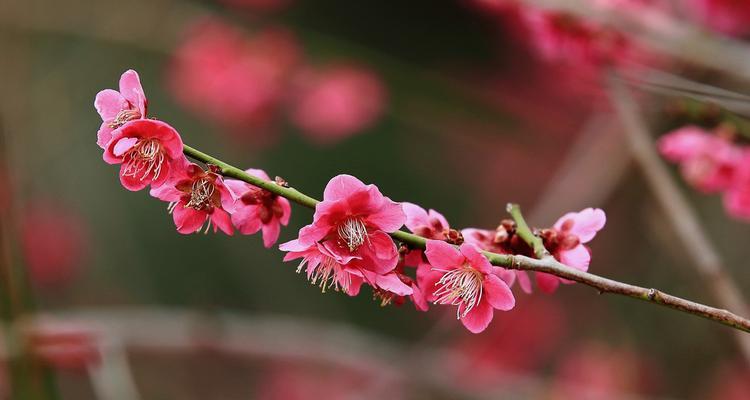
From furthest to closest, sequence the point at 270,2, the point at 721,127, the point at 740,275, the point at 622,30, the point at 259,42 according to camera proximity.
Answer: the point at 270,2 < the point at 259,42 < the point at 740,275 < the point at 622,30 < the point at 721,127

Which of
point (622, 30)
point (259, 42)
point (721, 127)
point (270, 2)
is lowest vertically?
point (721, 127)

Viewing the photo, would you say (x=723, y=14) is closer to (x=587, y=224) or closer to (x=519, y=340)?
(x=587, y=224)

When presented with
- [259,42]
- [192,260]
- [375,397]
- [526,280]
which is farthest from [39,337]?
[192,260]

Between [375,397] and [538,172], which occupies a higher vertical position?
[538,172]

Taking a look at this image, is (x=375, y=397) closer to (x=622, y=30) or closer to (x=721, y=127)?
(x=622, y=30)

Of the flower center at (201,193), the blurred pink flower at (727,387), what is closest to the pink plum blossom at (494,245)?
the flower center at (201,193)

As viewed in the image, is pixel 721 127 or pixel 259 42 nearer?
pixel 721 127

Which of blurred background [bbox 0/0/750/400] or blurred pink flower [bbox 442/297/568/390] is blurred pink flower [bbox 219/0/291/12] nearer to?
blurred background [bbox 0/0/750/400]
